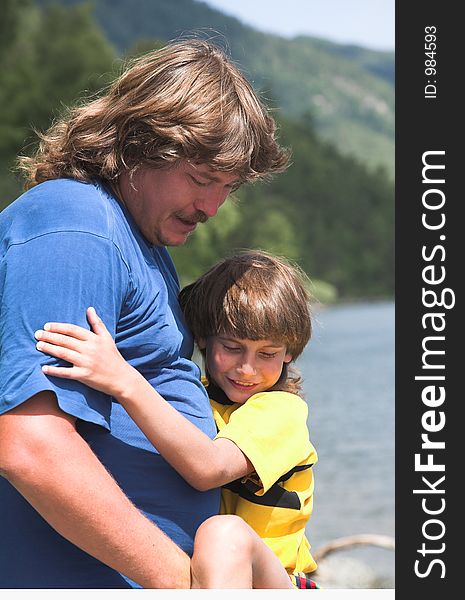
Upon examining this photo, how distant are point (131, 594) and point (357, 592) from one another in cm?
49

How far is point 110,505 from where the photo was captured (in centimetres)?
209

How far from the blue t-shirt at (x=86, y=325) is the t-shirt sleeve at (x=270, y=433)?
0.37 ft

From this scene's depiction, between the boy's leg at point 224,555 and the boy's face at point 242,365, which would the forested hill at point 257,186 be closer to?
the boy's face at point 242,365

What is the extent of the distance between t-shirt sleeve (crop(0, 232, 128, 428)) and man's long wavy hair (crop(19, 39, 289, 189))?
0.35 metres

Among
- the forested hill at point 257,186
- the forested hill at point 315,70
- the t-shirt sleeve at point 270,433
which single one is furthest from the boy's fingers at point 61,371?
the forested hill at point 315,70

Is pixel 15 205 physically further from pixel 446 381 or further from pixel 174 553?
pixel 446 381

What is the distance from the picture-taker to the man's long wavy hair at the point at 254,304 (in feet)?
9.19

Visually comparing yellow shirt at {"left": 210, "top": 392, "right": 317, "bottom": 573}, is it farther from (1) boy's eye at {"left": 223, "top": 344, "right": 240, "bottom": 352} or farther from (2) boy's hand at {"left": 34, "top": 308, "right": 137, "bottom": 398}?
(2) boy's hand at {"left": 34, "top": 308, "right": 137, "bottom": 398}

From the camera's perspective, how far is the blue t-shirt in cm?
206

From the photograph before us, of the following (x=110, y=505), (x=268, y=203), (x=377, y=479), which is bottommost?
(x=110, y=505)

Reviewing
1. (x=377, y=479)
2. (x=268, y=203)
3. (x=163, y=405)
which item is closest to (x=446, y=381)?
(x=163, y=405)

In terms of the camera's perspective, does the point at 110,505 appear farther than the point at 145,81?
No

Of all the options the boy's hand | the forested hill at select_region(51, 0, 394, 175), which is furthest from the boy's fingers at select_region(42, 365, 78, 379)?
the forested hill at select_region(51, 0, 394, 175)

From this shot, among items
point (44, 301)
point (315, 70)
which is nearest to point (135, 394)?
point (44, 301)
